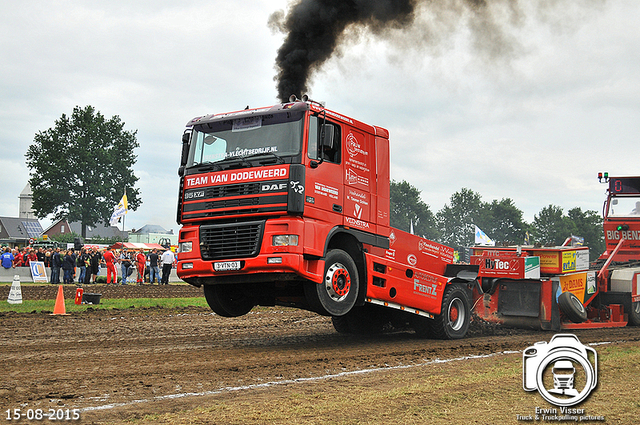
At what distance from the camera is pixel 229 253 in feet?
30.6

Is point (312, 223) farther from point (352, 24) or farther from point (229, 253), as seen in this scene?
point (352, 24)

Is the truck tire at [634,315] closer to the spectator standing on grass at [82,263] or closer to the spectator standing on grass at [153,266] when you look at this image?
the spectator standing on grass at [153,266]

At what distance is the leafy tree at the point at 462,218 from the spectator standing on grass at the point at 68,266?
3634 inches

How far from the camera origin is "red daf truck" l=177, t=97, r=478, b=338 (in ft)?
29.6

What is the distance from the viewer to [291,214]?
29.5ft

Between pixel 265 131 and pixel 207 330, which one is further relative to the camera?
pixel 207 330

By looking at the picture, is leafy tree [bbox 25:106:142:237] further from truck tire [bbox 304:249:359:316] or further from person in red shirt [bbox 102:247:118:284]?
truck tire [bbox 304:249:359:316]

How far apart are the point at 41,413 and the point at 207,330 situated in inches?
302

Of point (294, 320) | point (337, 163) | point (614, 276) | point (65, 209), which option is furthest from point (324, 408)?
point (65, 209)

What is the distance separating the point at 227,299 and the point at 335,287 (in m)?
2.26

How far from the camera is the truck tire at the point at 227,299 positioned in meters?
10.6

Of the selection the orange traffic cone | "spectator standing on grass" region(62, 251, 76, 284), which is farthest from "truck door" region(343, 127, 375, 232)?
"spectator standing on grass" region(62, 251, 76, 284)

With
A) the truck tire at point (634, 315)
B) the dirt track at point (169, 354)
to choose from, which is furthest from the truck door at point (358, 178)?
the truck tire at point (634, 315)

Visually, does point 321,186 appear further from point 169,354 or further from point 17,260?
point 17,260
